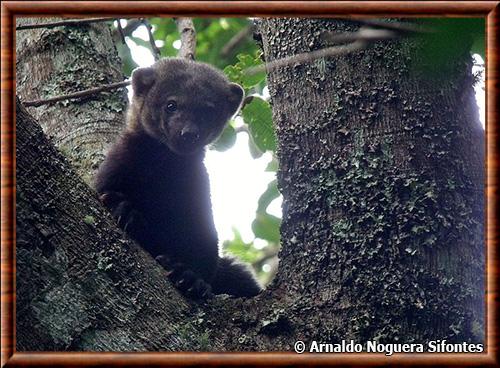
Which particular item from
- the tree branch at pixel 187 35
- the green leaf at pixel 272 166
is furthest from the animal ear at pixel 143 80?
the green leaf at pixel 272 166

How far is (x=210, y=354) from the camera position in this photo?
299cm

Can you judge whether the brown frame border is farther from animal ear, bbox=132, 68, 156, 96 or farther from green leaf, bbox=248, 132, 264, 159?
animal ear, bbox=132, 68, 156, 96

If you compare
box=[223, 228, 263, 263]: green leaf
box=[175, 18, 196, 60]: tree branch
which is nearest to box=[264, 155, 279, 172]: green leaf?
box=[175, 18, 196, 60]: tree branch

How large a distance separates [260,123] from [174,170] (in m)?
1.01

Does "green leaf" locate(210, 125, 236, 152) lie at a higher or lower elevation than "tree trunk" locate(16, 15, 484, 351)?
higher

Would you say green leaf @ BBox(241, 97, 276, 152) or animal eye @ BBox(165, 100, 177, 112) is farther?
animal eye @ BBox(165, 100, 177, 112)

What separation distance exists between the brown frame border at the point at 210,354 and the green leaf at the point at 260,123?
1975mm

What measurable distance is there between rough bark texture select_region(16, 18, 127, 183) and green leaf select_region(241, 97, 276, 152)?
1211 mm

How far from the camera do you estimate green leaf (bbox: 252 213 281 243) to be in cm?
522

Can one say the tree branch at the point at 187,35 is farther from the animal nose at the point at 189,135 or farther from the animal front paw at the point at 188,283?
the animal front paw at the point at 188,283

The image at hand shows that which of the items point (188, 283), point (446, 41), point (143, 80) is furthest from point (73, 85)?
point (446, 41)

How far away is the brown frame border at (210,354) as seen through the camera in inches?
112

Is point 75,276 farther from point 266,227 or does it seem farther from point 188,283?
point 266,227
